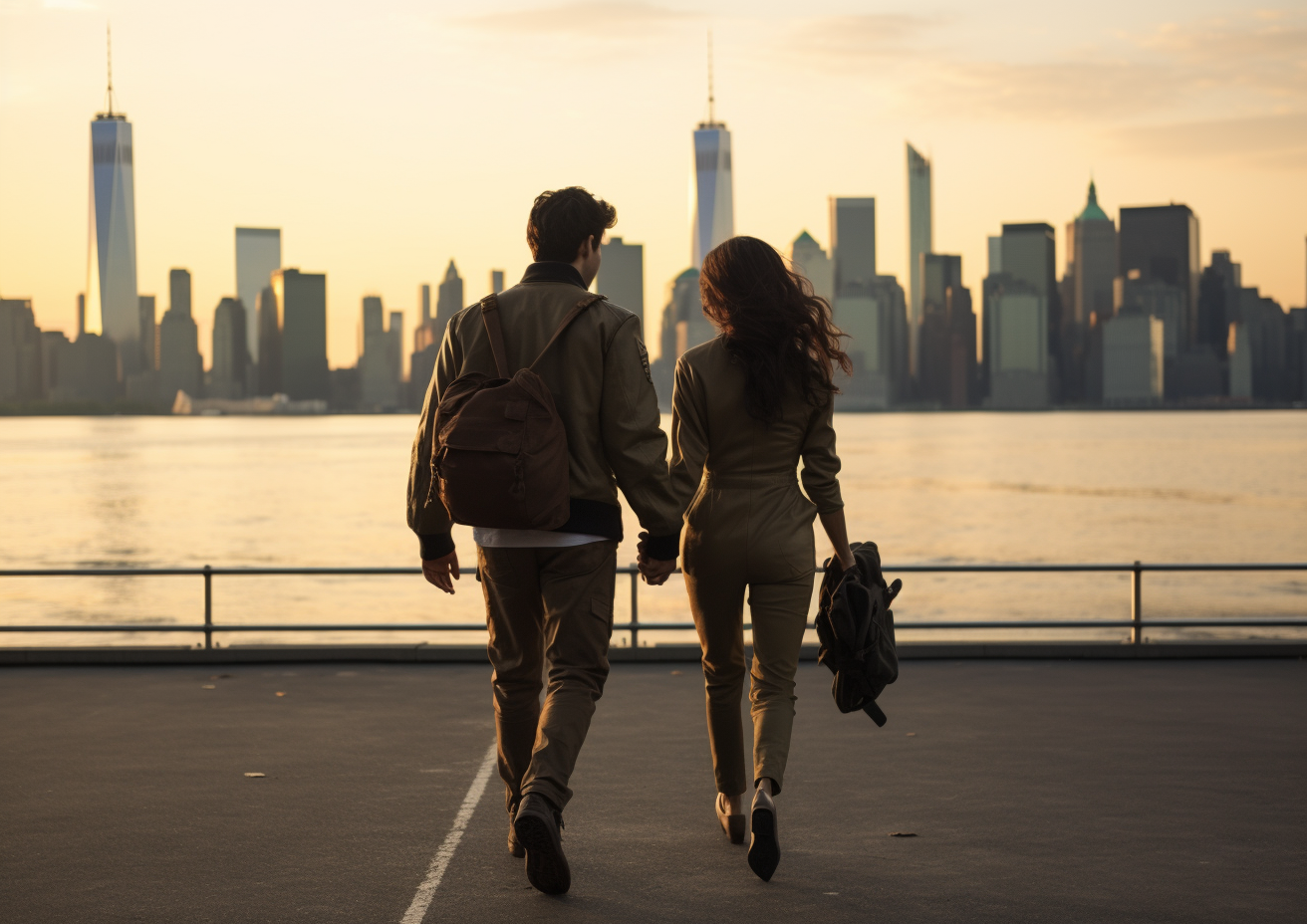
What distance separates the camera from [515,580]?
15.5ft

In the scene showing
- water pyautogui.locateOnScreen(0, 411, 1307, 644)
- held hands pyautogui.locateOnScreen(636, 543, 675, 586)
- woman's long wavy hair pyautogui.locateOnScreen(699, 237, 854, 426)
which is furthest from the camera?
water pyautogui.locateOnScreen(0, 411, 1307, 644)

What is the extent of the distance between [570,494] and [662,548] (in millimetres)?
344

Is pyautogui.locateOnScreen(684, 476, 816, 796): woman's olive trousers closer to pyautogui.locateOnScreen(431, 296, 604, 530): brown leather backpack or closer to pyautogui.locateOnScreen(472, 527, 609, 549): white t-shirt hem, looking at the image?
pyautogui.locateOnScreen(472, 527, 609, 549): white t-shirt hem

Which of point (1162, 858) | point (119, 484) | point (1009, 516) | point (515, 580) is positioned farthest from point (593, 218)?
point (119, 484)

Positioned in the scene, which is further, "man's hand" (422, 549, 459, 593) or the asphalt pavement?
"man's hand" (422, 549, 459, 593)

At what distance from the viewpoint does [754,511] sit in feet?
16.5

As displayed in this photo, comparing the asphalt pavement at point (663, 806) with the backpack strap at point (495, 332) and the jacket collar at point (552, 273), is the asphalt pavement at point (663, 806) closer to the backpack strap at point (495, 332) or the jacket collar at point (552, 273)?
the backpack strap at point (495, 332)

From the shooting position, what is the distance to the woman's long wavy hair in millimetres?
4969

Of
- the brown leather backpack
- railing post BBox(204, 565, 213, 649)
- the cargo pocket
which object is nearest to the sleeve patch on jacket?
the brown leather backpack

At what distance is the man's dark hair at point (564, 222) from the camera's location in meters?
4.80

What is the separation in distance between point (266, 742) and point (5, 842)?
6.35ft

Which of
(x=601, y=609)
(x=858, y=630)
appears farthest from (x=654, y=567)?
(x=858, y=630)

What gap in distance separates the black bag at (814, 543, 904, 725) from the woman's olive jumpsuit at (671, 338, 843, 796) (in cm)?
21

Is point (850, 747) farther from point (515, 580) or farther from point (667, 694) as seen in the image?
point (515, 580)
